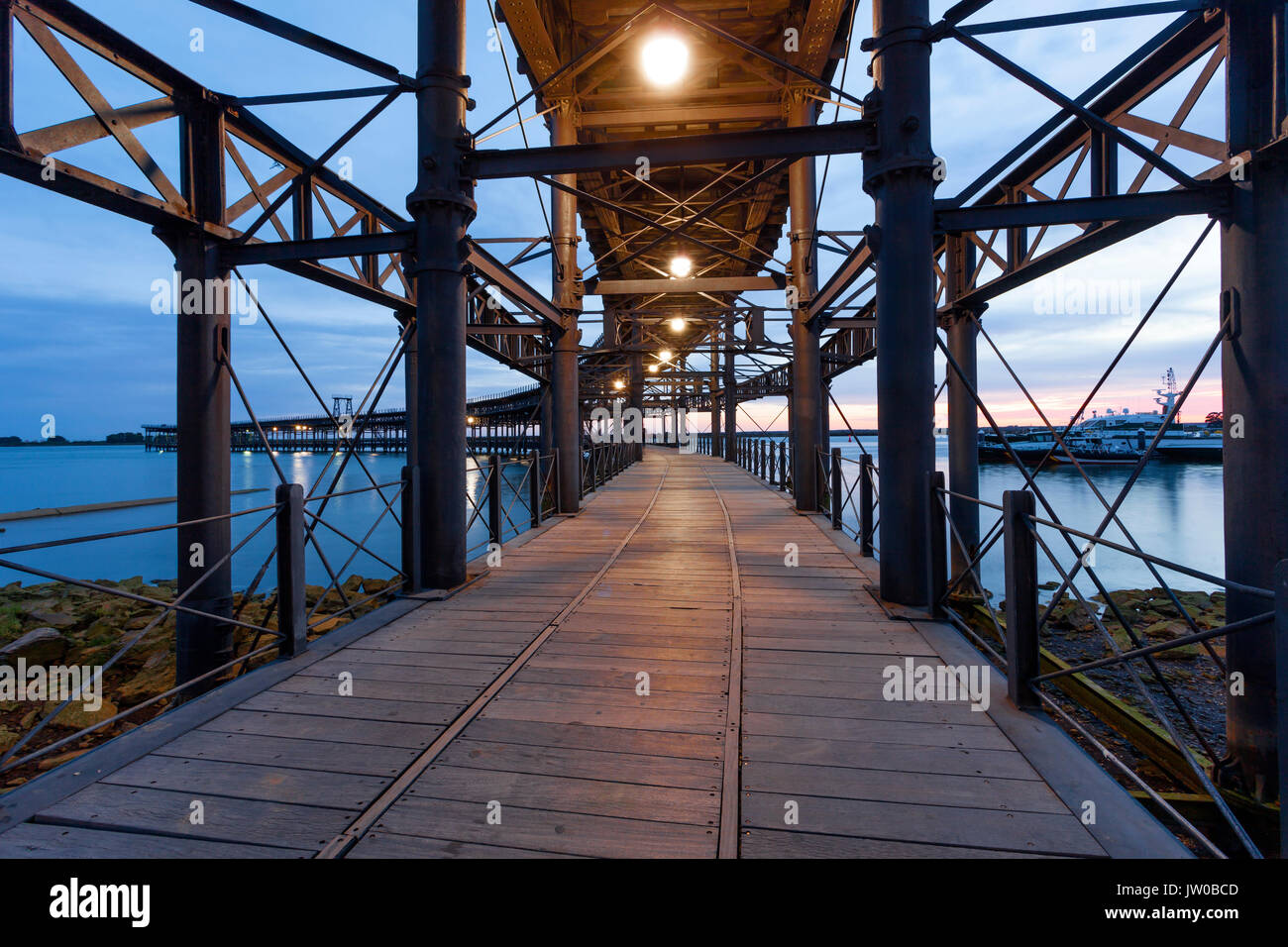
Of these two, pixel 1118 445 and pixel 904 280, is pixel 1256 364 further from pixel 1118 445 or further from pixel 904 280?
pixel 1118 445

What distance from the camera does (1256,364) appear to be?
13.0 feet

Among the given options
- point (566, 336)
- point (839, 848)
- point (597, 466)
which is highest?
point (566, 336)

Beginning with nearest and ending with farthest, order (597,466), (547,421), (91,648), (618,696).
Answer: (618,696)
(91,648)
(547,421)
(597,466)

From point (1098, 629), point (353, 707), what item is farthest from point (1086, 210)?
point (353, 707)

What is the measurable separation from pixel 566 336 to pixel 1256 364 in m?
9.13

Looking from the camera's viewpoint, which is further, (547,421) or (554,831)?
(547,421)

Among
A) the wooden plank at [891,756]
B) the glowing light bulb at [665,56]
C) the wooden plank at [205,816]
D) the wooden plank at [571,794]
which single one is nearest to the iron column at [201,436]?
the wooden plank at [205,816]

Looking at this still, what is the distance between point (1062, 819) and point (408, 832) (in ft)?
8.70

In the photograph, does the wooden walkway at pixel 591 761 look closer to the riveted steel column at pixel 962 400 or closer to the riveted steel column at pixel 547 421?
the riveted steel column at pixel 962 400

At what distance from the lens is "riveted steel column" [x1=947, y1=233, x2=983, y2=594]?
24.6 ft

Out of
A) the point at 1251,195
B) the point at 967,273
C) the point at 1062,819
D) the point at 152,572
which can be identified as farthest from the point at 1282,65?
the point at 152,572

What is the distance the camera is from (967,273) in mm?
7457

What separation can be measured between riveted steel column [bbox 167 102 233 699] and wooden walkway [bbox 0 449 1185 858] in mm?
2149

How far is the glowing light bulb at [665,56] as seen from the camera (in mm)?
8508
